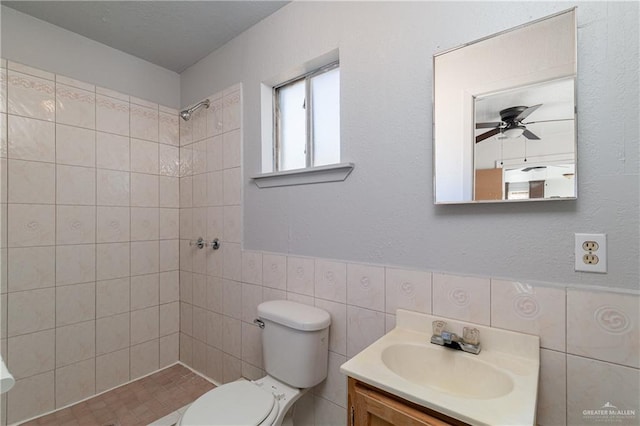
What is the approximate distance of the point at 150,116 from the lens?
2.23 meters

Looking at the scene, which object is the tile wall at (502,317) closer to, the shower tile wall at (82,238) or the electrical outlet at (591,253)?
the electrical outlet at (591,253)

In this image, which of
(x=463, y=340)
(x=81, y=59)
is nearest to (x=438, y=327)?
(x=463, y=340)

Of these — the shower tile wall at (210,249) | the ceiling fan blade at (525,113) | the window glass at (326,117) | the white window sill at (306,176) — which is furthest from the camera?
the shower tile wall at (210,249)

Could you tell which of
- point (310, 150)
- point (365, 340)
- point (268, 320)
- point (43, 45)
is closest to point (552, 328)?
point (365, 340)

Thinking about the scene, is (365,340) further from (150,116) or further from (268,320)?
(150,116)

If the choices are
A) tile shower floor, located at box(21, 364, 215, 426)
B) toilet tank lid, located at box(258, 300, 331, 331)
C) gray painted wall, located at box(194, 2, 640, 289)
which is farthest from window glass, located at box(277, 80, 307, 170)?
tile shower floor, located at box(21, 364, 215, 426)

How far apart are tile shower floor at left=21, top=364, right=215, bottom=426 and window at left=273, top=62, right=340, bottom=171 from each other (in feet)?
5.28

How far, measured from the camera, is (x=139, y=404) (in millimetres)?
1871

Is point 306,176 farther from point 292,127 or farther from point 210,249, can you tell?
point 210,249

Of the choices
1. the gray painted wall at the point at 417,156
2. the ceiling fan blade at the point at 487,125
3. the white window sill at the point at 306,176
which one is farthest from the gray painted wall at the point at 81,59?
the ceiling fan blade at the point at 487,125

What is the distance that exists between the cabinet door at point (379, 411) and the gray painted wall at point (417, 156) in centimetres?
52

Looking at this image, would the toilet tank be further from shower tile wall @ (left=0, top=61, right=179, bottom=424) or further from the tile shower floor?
shower tile wall @ (left=0, top=61, right=179, bottom=424)

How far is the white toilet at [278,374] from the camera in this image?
3.84ft

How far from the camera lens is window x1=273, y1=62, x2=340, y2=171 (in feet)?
5.38
